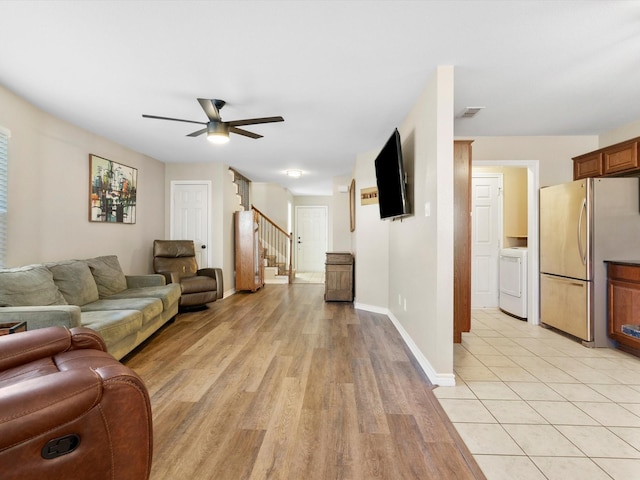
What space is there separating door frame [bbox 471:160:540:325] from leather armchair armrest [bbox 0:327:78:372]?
14.1ft

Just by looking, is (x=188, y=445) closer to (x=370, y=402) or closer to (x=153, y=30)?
(x=370, y=402)

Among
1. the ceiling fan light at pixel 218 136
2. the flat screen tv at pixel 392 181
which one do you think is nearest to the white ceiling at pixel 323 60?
the ceiling fan light at pixel 218 136

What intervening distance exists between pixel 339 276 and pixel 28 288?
3.81 metres

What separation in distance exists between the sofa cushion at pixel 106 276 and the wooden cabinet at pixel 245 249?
96.5 inches

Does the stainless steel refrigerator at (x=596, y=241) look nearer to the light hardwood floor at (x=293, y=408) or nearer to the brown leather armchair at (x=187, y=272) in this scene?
the light hardwood floor at (x=293, y=408)

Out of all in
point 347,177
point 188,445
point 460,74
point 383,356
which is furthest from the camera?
point 347,177

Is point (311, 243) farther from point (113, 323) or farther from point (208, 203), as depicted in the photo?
point (113, 323)

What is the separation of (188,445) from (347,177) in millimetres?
5843

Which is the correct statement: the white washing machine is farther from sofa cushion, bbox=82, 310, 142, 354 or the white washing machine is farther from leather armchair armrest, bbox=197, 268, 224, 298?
sofa cushion, bbox=82, 310, 142, 354

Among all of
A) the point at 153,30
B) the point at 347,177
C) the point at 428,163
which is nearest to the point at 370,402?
the point at 428,163

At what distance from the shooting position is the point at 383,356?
2.96 m

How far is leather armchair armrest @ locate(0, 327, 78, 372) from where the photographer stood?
4.23 ft

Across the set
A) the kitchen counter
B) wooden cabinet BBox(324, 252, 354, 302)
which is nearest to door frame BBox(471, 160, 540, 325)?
the kitchen counter

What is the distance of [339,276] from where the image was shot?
5.31m
